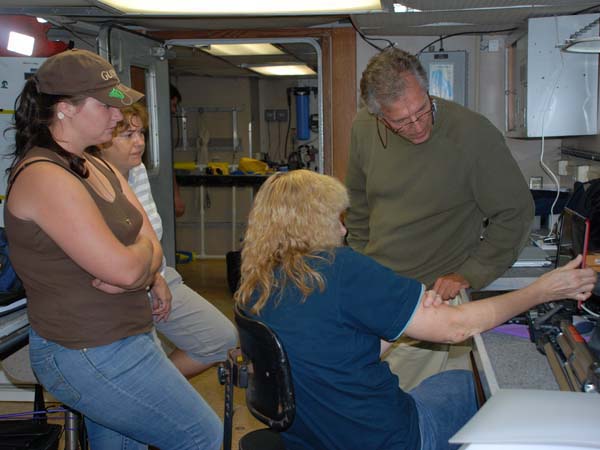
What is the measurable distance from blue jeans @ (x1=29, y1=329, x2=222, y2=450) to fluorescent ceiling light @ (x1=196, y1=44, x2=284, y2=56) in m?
3.63

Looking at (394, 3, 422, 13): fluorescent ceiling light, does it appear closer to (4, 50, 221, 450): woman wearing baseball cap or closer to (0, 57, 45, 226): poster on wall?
(4, 50, 221, 450): woman wearing baseball cap

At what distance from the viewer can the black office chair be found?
1.52 m

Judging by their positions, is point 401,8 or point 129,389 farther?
point 401,8

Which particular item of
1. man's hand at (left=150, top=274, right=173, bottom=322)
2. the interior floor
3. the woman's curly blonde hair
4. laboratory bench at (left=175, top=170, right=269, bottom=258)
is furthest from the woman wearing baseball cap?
laboratory bench at (left=175, top=170, right=269, bottom=258)

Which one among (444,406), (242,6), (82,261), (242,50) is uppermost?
(242,50)

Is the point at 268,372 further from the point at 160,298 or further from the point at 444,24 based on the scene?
the point at 444,24

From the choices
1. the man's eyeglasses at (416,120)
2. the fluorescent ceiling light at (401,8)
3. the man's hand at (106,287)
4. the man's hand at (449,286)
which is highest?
the fluorescent ceiling light at (401,8)

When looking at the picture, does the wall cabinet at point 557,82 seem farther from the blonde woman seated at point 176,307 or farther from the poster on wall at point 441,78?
the blonde woman seated at point 176,307

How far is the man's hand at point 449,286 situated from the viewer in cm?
202

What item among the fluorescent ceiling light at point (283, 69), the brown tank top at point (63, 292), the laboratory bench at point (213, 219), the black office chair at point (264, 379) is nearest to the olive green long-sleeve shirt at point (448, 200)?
the black office chair at point (264, 379)

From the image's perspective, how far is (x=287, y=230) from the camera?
62.6 inches

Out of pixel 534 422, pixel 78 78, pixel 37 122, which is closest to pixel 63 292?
pixel 37 122

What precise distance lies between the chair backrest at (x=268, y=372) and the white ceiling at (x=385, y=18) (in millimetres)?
1369

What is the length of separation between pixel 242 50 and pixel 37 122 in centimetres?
384
